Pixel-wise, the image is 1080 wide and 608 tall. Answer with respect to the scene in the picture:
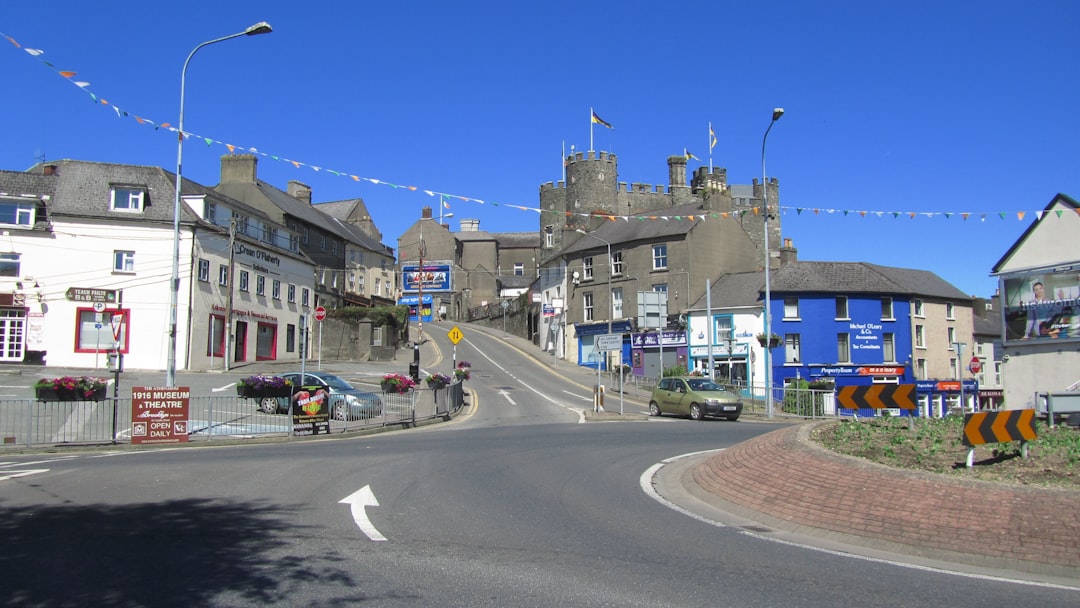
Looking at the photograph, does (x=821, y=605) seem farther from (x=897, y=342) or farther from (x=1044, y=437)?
(x=897, y=342)

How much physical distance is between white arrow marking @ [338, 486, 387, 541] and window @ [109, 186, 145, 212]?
119ft

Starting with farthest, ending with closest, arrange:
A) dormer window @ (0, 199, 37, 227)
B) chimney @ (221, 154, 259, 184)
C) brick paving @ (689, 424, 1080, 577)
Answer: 1. chimney @ (221, 154, 259, 184)
2. dormer window @ (0, 199, 37, 227)
3. brick paving @ (689, 424, 1080, 577)

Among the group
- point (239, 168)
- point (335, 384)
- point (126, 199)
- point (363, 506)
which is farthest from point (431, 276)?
point (363, 506)

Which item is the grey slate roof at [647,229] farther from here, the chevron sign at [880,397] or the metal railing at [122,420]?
the chevron sign at [880,397]

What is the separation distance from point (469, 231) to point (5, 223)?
6808 centimetres

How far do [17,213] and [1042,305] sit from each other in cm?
4377

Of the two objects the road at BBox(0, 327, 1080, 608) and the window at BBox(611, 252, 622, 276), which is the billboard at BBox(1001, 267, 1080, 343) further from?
the window at BBox(611, 252, 622, 276)

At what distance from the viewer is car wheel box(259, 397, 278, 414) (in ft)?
67.3

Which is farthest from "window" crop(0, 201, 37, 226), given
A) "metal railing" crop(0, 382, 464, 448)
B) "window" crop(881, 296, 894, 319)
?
"window" crop(881, 296, 894, 319)

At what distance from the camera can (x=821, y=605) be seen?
6.25 metres

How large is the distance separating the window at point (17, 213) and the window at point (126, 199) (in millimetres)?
3558

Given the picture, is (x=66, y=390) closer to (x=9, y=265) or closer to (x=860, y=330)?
(x=9, y=265)

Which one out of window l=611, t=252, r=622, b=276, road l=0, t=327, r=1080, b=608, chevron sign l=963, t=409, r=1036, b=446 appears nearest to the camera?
road l=0, t=327, r=1080, b=608

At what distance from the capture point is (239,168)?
57094 millimetres
